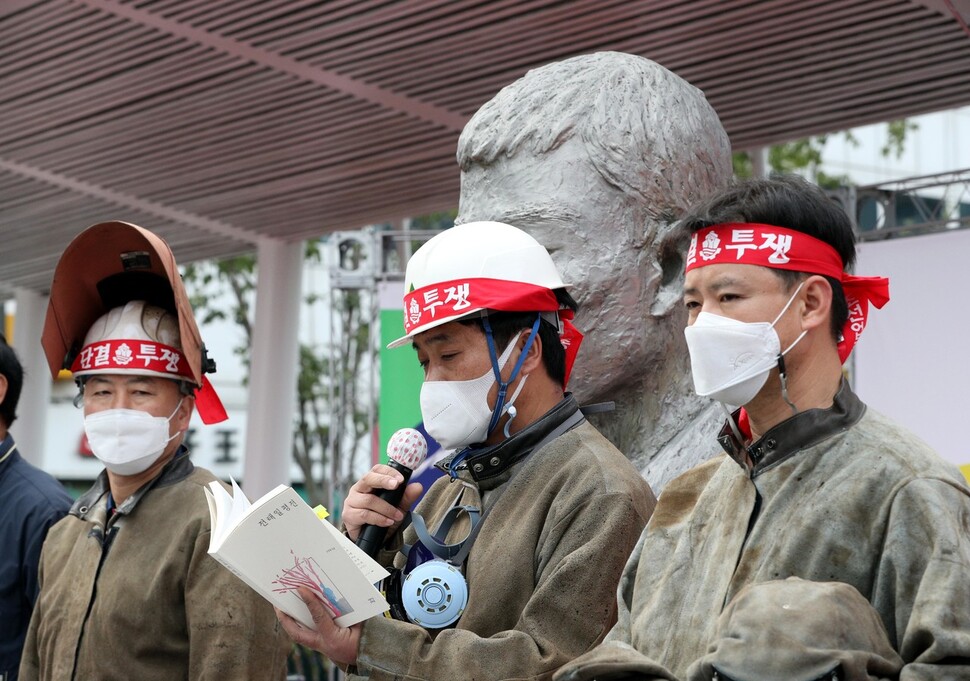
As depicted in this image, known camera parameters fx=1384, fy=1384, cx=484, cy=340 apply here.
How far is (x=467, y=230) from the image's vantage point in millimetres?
3426

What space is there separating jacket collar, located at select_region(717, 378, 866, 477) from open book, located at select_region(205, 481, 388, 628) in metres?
0.84

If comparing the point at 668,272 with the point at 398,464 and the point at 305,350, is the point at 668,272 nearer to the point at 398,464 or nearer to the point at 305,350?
the point at 398,464

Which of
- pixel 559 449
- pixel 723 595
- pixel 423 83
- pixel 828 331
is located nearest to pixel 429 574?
pixel 559 449

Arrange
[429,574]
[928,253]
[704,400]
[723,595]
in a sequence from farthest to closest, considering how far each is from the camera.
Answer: [928,253], [704,400], [429,574], [723,595]

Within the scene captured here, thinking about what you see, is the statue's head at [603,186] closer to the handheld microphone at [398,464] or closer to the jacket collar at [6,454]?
the handheld microphone at [398,464]

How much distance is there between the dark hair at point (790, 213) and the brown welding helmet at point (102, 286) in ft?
6.40

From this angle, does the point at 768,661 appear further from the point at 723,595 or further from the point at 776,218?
the point at 776,218

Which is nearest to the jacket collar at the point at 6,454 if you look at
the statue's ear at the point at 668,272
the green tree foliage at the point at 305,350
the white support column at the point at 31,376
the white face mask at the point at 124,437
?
the white face mask at the point at 124,437

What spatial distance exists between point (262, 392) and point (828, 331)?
9.76 metres

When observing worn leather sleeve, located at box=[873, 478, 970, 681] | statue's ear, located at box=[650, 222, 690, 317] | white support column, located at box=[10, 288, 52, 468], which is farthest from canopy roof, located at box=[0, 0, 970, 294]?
worn leather sleeve, located at box=[873, 478, 970, 681]

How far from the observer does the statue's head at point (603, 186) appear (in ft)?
12.5

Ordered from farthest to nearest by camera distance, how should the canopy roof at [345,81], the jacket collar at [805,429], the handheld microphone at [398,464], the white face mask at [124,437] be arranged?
the canopy roof at [345,81], the white face mask at [124,437], the handheld microphone at [398,464], the jacket collar at [805,429]

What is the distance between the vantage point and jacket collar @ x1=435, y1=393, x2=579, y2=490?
129 inches

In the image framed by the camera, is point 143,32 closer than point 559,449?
No
